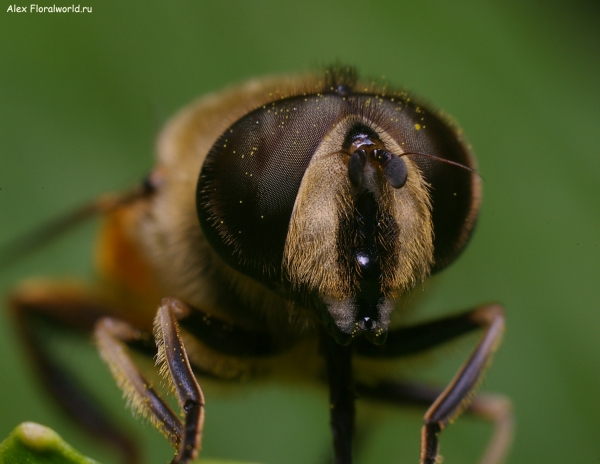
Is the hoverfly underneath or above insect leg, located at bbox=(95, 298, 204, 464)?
above

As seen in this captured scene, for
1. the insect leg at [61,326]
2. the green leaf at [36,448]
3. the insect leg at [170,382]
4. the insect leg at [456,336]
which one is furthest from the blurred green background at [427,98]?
the green leaf at [36,448]

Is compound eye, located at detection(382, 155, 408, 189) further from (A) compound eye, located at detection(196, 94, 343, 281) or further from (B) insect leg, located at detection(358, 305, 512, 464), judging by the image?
(B) insect leg, located at detection(358, 305, 512, 464)

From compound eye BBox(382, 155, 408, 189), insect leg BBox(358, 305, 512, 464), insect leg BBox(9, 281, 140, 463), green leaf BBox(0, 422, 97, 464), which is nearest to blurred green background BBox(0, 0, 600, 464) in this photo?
insect leg BBox(9, 281, 140, 463)

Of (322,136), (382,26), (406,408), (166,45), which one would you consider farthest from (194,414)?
(382,26)

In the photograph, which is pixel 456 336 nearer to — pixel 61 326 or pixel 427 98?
pixel 61 326

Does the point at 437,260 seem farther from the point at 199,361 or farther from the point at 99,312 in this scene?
the point at 99,312

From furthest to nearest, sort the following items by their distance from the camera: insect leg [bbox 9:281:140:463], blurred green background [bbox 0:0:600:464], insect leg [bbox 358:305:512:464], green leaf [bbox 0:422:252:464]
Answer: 1. blurred green background [bbox 0:0:600:464]
2. insect leg [bbox 9:281:140:463]
3. insect leg [bbox 358:305:512:464]
4. green leaf [bbox 0:422:252:464]

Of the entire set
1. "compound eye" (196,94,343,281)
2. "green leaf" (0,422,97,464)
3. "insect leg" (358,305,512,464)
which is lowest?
"green leaf" (0,422,97,464)
